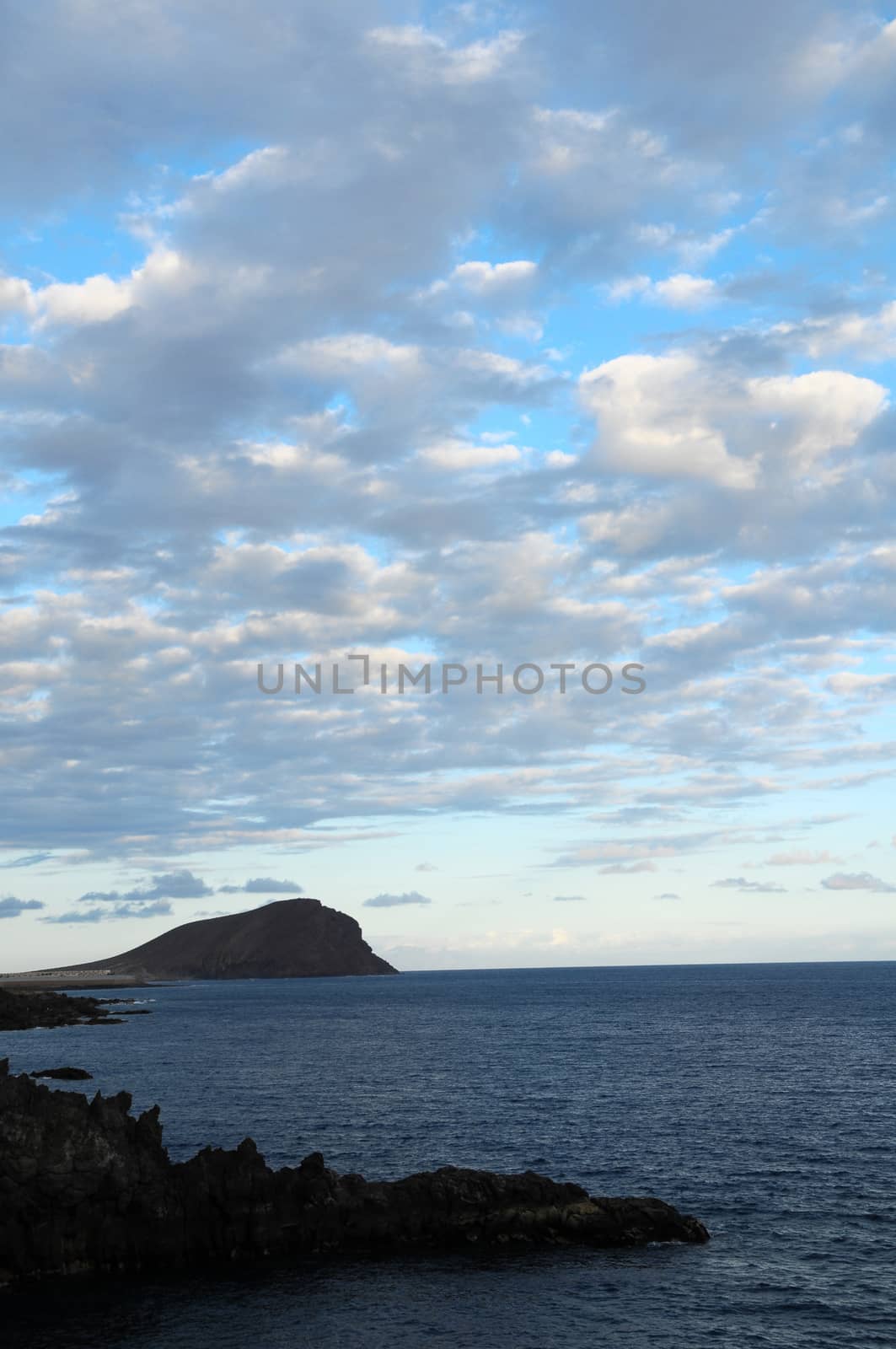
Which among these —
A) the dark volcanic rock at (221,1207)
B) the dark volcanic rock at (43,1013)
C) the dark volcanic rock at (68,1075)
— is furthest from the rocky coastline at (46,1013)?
the dark volcanic rock at (221,1207)

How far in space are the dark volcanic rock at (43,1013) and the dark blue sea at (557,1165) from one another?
31.2m

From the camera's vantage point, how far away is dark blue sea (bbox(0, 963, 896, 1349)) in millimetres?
39281

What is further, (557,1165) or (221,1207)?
(557,1165)

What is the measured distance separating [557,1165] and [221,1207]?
70.8ft

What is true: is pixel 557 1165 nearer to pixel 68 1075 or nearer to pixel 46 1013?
pixel 68 1075

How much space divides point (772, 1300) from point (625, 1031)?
110509 millimetres

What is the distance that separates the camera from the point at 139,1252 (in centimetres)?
4666

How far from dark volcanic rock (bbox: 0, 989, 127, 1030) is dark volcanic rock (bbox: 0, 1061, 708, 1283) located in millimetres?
128914

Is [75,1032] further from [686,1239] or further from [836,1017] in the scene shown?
[686,1239]

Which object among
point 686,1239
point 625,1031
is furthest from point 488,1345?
point 625,1031

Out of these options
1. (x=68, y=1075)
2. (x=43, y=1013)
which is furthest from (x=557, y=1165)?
(x=43, y=1013)

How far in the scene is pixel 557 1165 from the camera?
6166 centimetres

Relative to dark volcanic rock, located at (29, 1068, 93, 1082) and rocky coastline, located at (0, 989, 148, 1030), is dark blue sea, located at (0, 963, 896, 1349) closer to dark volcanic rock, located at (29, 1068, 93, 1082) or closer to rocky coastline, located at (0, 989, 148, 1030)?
dark volcanic rock, located at (29, 1068, 93, 1082)

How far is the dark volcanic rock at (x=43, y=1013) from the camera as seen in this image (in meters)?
168
